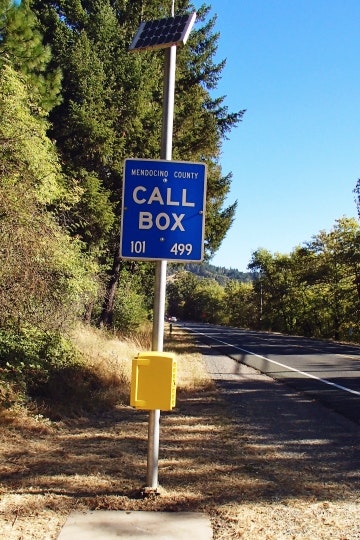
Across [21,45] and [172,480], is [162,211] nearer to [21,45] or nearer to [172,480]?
[172,480]

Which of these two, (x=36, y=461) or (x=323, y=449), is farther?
(x=323, y=449)

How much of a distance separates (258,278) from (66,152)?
201 ft

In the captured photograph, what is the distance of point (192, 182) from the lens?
4.54 metres

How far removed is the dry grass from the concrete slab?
0.10m

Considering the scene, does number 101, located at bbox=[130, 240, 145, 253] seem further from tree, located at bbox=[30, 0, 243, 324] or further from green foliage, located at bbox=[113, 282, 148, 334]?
green foliage, located at bbox=[113, 282, 148, 334]

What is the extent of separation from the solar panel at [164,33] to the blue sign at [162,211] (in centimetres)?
101

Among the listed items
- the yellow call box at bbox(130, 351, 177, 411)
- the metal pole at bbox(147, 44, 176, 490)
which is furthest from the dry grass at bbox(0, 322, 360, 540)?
the yellow call box at bbox(130, 351, 177, 411)

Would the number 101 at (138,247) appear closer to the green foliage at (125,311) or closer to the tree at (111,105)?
the tree at (111,105)

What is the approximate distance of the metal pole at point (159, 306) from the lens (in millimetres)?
4430

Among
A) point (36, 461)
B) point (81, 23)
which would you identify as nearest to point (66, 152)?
point (81, 23)

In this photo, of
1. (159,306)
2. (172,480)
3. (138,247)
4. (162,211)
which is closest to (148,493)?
(172,480)

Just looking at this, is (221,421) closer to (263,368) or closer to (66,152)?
(263,368)

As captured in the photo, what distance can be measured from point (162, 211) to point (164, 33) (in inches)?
60.6

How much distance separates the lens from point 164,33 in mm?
4594
